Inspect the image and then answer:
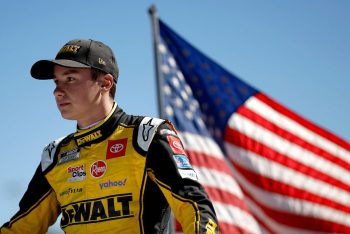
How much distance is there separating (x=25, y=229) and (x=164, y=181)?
1166mm

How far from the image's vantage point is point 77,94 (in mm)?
4695

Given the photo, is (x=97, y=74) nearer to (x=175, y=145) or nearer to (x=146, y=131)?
(x=146, y=131)

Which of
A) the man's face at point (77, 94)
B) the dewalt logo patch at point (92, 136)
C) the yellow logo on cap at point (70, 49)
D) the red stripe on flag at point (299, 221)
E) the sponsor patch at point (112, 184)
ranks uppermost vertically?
the yellow logo on cap at point (70, 49)

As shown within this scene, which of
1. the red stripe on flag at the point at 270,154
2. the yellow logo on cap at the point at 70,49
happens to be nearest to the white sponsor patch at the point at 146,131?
the yellow logo on cap at the point at 70,49

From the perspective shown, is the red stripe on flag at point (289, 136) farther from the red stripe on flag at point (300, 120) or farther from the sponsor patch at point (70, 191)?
the sponsor patch at point (70, 191)

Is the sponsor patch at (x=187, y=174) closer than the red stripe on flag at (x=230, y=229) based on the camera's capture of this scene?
Yes

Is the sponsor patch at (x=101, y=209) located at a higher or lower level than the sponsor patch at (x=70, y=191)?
lower

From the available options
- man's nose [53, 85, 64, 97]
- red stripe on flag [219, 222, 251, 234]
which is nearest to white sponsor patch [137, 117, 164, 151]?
man's nose [53, 85, 64, 97]

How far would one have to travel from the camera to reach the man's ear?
4859mm

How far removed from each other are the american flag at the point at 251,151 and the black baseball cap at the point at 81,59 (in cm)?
539

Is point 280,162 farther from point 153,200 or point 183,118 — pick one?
point 153,200

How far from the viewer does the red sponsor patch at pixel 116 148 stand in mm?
4582

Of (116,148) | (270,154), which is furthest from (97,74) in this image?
(270,154)

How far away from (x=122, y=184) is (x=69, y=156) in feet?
1.79
